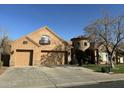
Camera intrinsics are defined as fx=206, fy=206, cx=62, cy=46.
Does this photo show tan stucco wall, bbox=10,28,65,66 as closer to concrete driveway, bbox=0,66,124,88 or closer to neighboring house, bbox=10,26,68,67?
neighboring house, bbox=10,26,68,67

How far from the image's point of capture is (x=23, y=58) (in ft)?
103

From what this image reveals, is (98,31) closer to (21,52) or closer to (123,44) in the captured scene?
(123,44)

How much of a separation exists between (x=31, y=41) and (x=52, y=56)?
454cm

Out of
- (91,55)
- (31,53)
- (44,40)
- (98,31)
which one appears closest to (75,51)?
(91,55)

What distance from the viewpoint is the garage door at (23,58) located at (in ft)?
102

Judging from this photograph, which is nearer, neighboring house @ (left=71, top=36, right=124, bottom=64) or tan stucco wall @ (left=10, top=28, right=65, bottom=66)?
tan stucco wall @ (left=10, top=28, right=65, bottom=66)

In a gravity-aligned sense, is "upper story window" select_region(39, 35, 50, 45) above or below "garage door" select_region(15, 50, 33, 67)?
above

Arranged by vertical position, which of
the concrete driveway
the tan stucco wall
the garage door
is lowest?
the concrete driveway

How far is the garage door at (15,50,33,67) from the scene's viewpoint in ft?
102

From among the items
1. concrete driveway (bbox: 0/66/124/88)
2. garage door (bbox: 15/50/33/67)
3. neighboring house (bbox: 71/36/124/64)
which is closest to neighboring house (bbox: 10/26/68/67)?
garage door (bbox: 15/50/33/67)

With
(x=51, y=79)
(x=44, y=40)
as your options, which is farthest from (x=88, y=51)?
(x=51, y=79)

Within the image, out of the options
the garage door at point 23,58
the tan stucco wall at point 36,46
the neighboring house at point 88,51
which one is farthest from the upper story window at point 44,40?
the neighboring house at point 88,51

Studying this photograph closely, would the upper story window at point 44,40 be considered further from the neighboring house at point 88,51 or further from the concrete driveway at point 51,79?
the concrete driveway at point 51,79

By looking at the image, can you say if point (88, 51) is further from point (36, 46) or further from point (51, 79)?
point (51, 79)
